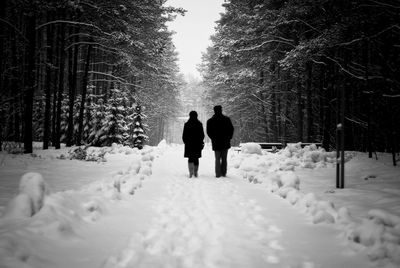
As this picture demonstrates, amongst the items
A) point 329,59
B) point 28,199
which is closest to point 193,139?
point 28,199

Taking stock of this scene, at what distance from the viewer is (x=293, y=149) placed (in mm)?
11711

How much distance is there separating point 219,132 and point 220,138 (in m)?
0.23

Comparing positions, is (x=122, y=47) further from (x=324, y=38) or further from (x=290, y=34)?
(x=324, y=38)

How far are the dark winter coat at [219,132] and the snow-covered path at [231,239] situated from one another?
11.2 ft

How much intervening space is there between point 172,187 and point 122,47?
13.7 metres

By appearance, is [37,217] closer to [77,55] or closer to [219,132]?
[219,132]

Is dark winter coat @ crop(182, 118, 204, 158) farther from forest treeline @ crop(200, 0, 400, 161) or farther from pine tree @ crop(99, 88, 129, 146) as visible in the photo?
pine tree @ crop(99, 88, 129, 146)

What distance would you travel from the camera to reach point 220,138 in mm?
8203

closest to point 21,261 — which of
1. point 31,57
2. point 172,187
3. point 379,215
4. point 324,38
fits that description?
point 379,215

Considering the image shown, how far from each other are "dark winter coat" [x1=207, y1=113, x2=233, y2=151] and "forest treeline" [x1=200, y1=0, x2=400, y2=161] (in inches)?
124

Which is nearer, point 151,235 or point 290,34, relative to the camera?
point 151,235

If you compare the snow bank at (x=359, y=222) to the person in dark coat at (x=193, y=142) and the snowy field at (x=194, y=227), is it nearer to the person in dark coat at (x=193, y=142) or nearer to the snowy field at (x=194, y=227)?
the snowy field at (x=194, y=227)

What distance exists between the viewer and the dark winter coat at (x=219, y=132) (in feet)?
26.8

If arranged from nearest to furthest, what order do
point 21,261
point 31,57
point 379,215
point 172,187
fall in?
point 21,261, point 379,215, point 172,187, point 31,57
